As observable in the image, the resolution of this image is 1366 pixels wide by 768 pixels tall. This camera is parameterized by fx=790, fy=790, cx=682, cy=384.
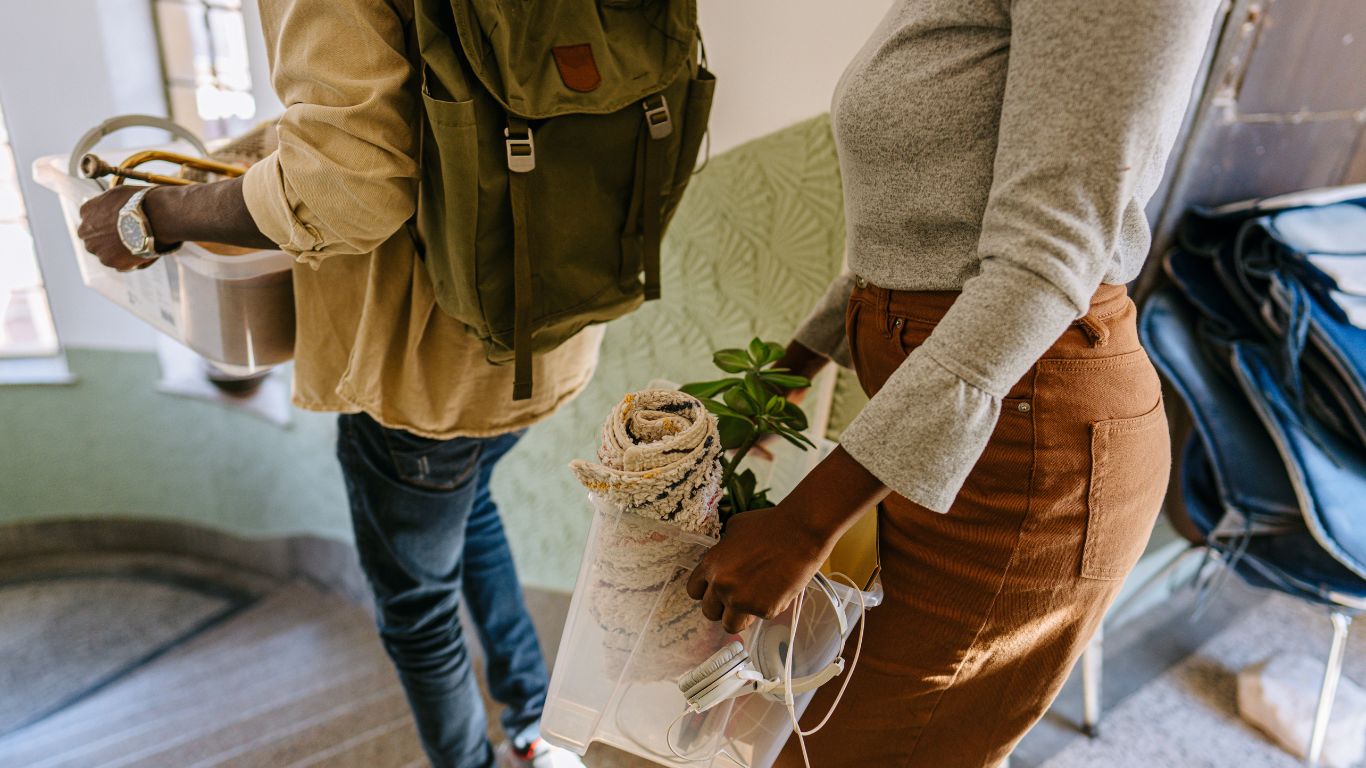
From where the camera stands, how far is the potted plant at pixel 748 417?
78cm

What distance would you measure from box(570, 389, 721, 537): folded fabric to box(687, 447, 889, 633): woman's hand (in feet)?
0.20

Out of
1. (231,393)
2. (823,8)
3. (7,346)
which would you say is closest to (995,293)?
(823,8)

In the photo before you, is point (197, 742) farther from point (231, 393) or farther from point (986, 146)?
point (986, 146)

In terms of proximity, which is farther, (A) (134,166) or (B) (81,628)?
(B) (81,628)

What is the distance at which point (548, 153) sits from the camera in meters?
0.85

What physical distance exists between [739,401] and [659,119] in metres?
0.34

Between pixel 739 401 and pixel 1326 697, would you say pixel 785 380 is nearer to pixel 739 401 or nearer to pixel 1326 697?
pixel 739 401

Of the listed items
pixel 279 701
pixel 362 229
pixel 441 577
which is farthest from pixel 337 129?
pixel 279 701

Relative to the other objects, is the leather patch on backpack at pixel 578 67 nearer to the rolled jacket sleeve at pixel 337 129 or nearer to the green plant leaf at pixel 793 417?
the rolled jacket sleeve at pixel 337 129

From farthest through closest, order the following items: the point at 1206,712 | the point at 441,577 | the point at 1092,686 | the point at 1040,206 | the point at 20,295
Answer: the point at 20,295, the point at 1206,712, the point at 1092,686, the point at 441,577, the point at 1040,206

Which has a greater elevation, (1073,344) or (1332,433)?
(1073,344)

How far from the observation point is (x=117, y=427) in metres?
2.50

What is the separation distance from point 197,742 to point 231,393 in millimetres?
1039

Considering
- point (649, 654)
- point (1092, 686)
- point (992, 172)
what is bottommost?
point (1092, 686)
